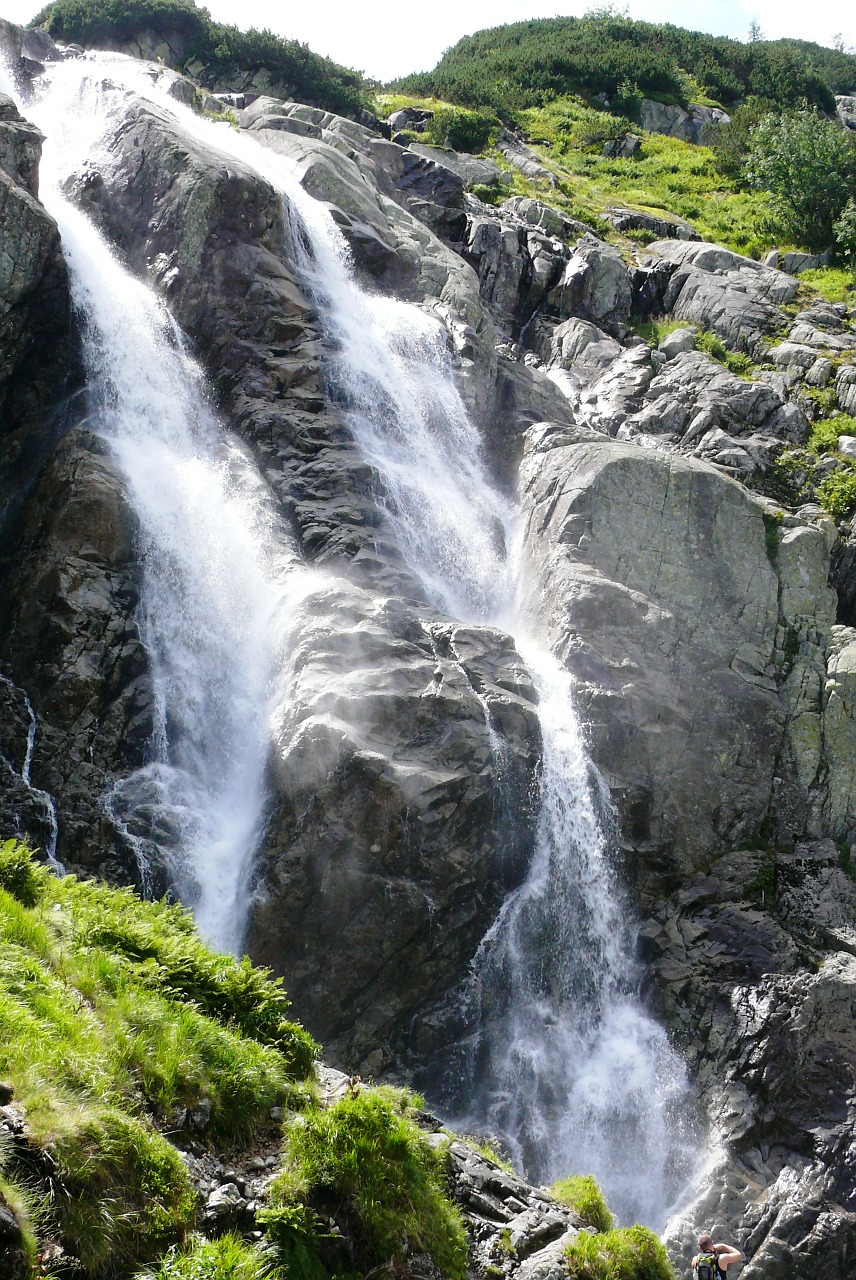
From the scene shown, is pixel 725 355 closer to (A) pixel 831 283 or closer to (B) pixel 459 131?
(A) pixel 831 283

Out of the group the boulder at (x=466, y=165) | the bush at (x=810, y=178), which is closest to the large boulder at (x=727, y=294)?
the bush at (x=810, y=178)

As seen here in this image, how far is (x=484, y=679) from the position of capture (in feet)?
62.3

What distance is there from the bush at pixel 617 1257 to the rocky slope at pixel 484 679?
22.0 ft

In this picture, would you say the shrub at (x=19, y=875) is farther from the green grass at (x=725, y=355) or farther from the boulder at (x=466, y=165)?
the boulder at (x=466, y=165)

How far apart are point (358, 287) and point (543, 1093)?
24250 millimetres

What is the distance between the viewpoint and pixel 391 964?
53.6ft

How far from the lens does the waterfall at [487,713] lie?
53.1ft

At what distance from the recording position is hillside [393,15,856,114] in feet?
213

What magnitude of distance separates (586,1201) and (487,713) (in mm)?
9613

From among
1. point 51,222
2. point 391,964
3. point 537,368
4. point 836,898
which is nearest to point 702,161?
point 537,368

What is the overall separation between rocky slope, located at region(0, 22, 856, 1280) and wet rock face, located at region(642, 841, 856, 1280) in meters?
0.05

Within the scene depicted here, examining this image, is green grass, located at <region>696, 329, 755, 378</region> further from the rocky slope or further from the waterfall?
the waterfall

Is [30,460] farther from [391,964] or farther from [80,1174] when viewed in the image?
[80,1174]

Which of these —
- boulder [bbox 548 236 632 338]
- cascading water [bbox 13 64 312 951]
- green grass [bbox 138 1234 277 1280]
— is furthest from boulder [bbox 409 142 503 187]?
green grass [bbox 138 1234 277 1280]
